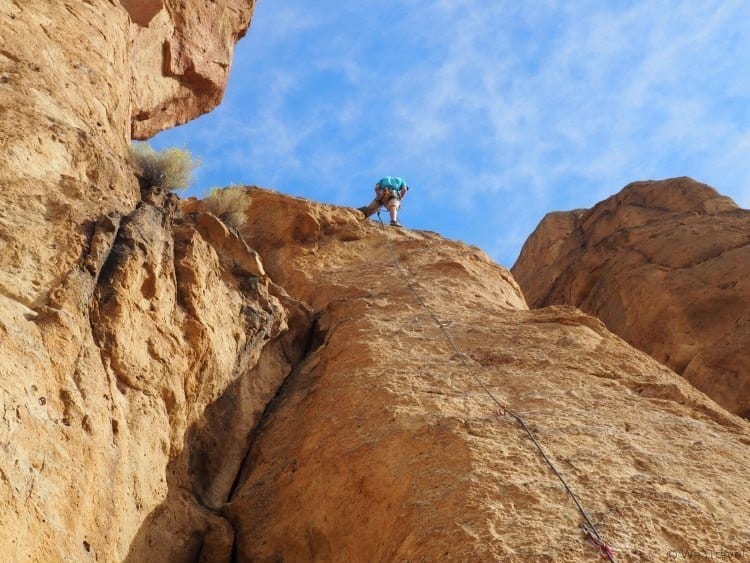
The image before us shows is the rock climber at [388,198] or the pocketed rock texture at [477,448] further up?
the rock climber at [388,198]

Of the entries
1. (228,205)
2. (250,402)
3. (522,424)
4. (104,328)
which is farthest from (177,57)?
(522,424)

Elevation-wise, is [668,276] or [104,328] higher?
[668,276]

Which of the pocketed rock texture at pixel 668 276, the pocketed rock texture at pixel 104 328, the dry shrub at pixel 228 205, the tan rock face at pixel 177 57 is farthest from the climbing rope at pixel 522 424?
the pocketed rock texture at pixel 668 276

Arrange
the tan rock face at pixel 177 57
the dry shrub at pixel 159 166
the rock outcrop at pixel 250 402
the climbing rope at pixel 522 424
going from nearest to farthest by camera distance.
Answer: the climbing rope at pixel 522 424
the rock outcrop at pixel 250 402
the dry shrub at pixel 159 166
the tan rock face at pixel 177 57

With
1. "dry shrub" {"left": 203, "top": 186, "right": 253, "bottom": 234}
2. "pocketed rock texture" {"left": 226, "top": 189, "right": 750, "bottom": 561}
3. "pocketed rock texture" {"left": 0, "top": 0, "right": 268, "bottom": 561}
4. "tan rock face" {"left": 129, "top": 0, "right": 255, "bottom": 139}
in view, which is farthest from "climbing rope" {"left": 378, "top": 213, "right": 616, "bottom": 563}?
"tan rock face" {"left": 129, "top": 0, "right": 255, "bottom": 139}

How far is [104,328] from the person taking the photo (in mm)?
8039

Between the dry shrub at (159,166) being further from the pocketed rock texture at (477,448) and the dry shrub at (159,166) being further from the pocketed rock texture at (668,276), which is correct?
A: the pocketed rock texture at (668,276)

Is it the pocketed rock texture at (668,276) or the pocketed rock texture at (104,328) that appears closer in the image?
the pocketed rock texture at (104,328)

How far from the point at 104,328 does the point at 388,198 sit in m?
11.1

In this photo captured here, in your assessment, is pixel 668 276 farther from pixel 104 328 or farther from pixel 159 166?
pixel 104 328

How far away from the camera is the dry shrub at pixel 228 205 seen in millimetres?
14484

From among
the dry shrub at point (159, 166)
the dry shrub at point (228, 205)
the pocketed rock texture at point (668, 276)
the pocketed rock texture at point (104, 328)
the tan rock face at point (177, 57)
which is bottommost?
the pocketed rock texture at point (104, 328)

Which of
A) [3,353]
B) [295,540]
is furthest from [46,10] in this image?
[295,540]

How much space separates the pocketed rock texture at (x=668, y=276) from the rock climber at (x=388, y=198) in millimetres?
5989
